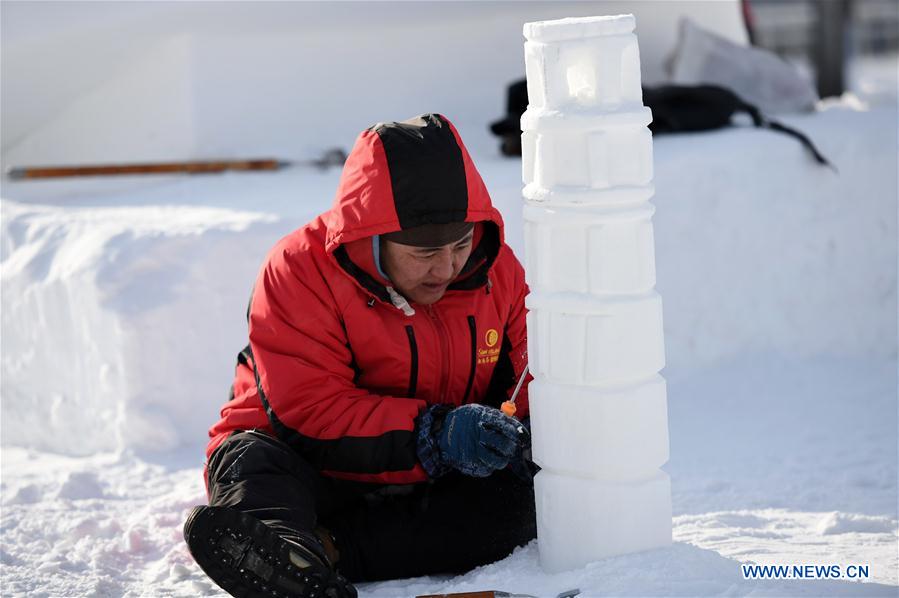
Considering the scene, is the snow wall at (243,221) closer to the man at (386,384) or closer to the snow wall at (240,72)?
the snow wall at (240,72)

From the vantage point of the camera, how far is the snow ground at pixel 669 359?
264 cm

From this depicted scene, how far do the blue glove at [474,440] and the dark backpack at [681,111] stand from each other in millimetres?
2189

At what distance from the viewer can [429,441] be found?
7.87ft

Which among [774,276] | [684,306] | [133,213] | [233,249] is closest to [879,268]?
[774,276]

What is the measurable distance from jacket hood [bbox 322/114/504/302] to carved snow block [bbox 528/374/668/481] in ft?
1.36

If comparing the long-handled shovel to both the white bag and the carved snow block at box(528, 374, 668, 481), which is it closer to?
the white bag

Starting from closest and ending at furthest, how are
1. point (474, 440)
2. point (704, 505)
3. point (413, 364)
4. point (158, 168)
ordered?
point (474, 440)
point (413, 364)
point (704, 505)
point (158, 168)

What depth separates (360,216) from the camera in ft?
7.88

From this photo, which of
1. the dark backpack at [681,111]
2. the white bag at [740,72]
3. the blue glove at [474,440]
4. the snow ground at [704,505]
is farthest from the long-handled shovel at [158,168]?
the blue glove at [474,440]

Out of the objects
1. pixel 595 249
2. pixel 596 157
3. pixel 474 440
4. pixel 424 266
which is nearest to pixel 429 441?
pixel 474 440

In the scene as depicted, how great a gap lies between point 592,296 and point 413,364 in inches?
22.1

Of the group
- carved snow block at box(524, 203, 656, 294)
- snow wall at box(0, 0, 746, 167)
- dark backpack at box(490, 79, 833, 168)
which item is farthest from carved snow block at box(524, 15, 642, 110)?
snow wall at box(0, 0, 746, 167)

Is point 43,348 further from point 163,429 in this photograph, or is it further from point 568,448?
point 568,448

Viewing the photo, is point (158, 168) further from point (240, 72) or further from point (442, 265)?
point (442, 265)
